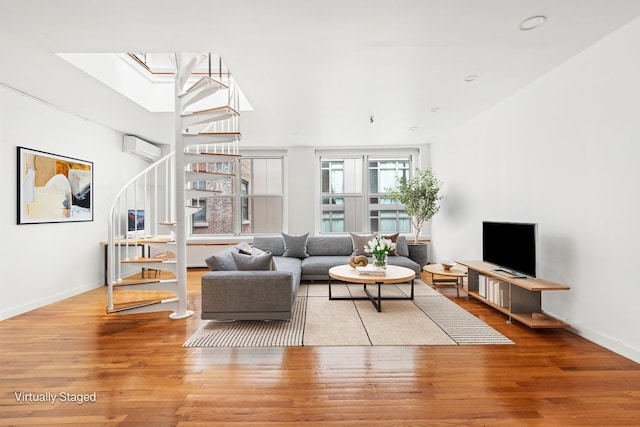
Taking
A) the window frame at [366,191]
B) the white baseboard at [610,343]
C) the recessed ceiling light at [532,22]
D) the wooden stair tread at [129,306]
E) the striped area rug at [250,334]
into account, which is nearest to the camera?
the recessed ceiling light at [532,22]

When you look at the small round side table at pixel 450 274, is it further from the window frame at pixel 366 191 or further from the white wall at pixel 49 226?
the white wall at pixel 49 226

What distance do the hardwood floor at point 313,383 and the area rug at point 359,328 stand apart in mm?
151

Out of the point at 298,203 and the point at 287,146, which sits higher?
the point at 287,146

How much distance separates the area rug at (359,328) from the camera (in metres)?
2.95

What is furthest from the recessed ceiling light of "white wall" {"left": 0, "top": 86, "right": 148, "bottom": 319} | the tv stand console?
"white wall" {"left": 0, "top": 86, "right": 148, "bottom": 319}

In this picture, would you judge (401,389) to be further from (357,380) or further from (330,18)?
(330,18)

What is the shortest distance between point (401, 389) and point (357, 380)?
1.01ft

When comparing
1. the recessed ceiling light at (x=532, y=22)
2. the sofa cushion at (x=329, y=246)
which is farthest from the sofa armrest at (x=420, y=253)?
the recessed ceiling light at (x=532, y=22)

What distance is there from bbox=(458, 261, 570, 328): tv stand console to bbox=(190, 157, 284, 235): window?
14.7 feet

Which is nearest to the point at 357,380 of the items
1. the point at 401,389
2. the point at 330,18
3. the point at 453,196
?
the point at 401,389

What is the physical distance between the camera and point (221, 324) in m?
3.44

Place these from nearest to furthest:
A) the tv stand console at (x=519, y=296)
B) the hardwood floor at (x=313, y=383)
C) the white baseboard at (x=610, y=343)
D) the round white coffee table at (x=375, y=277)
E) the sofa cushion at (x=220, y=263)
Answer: the hardwood floor at (x=313, y=383), the white baseboard at (x=610, y=343), the tv stand console at (x=519, y=296), the sofa cushion at (x=220, y=263), the round white coffee table at (x=375, y=277)

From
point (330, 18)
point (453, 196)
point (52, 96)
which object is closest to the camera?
point (330, 18)

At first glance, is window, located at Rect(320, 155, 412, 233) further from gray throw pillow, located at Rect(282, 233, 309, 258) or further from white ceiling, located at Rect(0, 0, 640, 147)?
white ceiling, located at Rect(0, 0, 640, 147)
